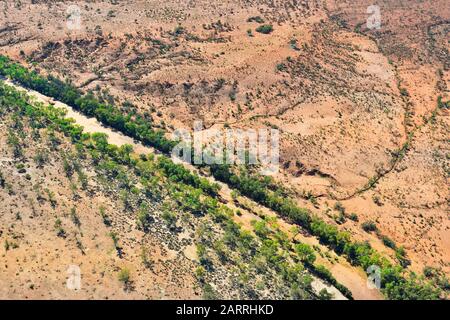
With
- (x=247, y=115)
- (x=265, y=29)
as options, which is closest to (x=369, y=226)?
(x=247, y=115)

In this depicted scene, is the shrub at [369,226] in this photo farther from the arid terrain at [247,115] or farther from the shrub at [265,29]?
the shrub at [265,29]

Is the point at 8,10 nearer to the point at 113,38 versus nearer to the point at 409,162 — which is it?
the point at 113,38

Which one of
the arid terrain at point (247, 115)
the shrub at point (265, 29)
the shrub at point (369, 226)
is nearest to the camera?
the arid terrain at point (247, 115)

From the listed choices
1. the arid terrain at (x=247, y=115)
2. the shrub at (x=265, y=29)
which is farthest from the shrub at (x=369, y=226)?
the shrub at (x=265, y=29)

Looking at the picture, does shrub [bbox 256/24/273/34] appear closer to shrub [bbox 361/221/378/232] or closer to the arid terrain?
the arid terrain

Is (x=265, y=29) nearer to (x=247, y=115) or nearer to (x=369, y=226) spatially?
(x=247, y=115)

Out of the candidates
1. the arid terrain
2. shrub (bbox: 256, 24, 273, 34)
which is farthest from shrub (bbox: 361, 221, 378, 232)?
shrub (bbox: 256, 24, 273, 34)

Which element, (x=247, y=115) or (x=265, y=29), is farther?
(x=265, y=29)

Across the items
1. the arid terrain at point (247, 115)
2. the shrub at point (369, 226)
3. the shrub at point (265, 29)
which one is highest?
the shrub at point (265, 29)

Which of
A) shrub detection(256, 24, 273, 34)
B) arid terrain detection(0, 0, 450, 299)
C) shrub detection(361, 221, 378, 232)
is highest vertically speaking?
shrub detection(256, 24, 273, 34)
